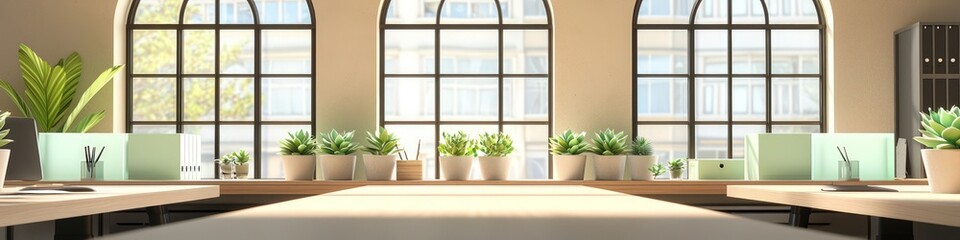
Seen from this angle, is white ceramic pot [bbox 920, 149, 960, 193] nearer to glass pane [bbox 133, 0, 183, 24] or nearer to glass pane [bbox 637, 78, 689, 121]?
glass pane [bbox 637, 78, 689, 121]

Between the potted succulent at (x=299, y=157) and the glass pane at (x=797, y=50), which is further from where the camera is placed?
the glass pane at (x=797, y=50)

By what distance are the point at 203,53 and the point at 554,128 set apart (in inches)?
92.3

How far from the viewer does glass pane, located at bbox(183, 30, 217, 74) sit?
7219mm

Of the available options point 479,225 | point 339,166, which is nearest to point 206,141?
point 339,166

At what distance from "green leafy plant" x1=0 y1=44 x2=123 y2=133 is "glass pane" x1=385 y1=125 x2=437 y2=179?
1.81 meters

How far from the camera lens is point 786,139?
517cm

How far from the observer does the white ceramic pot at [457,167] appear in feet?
17.8

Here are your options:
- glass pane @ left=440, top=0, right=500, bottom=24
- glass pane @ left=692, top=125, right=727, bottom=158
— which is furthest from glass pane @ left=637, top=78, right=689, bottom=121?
glass pane @ left=440, top=0, right=500, bottom=24

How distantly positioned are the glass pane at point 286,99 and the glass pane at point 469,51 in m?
0.91

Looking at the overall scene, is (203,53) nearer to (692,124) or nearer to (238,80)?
(238,80)

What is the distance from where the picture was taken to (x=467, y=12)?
7.16m

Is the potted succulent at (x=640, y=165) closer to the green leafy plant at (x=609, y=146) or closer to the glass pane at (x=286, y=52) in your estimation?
the green leafy plant at (x=609, y=146)

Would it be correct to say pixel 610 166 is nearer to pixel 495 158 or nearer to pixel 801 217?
pixel 495 158

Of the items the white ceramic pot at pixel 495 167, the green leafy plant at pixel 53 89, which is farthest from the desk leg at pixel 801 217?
the green leafy plant at pixel 53 89
